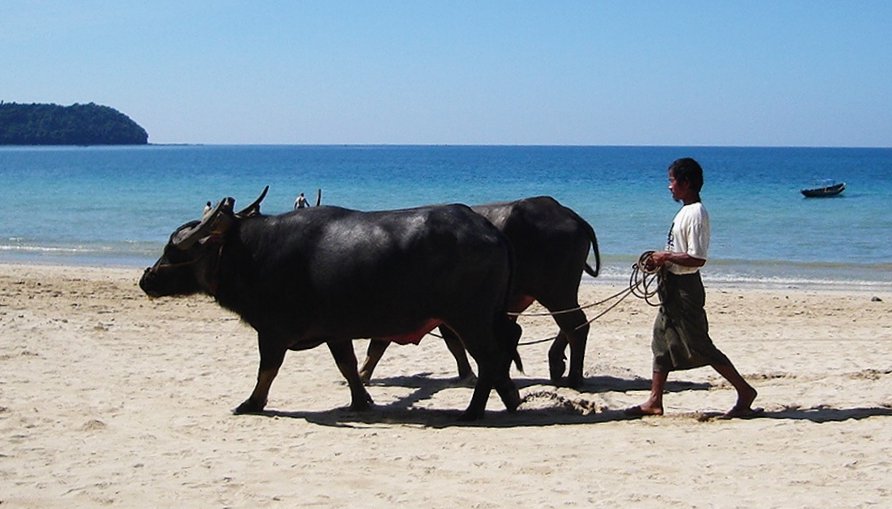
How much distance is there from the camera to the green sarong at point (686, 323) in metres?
8.24

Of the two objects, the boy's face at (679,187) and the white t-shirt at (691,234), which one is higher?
the boy's face at (679,187)

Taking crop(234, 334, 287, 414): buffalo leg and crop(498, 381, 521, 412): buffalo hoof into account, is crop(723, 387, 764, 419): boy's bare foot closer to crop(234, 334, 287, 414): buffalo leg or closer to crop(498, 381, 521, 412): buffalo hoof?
crop(498, 381, 521, 412): buffalo hoof

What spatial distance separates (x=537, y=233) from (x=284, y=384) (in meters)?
2.75

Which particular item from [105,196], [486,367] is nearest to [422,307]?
[486,367]

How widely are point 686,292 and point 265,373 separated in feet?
11.2

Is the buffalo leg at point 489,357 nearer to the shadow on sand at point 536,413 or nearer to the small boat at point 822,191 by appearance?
the shadow on sand at point 536,413

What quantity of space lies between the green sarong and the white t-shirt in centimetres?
10

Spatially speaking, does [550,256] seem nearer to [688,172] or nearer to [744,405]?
[688,172]

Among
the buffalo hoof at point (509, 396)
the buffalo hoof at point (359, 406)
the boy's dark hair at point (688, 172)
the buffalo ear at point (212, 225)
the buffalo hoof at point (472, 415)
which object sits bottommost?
the buffalo hoof at point (359, 406)

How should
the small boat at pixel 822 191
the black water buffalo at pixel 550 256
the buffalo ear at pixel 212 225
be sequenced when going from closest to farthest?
the buffalo ear at pixel 212 225
the black water buffalo at pixel 550 256
the small boat at pixel 822 191

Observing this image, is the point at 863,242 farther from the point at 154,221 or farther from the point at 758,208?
the point at 154,221

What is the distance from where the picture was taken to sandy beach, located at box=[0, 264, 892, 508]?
21.5 ft

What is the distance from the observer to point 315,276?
8938 mm

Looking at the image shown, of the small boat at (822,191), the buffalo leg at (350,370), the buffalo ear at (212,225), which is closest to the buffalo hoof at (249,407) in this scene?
the buffalo leg at (350,370)
